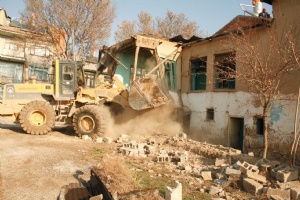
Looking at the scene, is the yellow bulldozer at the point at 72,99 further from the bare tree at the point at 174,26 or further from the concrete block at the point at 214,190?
the bare tree at the point at 174,26

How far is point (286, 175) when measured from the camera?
584 cm

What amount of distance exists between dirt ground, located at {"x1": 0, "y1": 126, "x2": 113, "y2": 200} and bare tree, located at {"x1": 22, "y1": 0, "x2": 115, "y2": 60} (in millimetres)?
12647

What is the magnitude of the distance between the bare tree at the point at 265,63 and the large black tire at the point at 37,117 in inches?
305

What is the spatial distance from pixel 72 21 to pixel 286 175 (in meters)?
18.9

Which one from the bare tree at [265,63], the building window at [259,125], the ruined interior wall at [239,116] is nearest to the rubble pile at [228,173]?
the bare tree at [265,63]

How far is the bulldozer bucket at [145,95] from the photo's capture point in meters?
10.5

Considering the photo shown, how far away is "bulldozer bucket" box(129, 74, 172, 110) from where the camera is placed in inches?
414

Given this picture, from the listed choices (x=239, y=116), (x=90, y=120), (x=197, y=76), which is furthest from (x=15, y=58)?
(x=239, y=116)

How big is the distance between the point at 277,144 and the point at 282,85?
224 cm

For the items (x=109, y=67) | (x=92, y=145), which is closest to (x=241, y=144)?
(x=92, y=145)

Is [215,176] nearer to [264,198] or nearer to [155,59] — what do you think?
[264,198]

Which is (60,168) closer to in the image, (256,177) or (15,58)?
(256,177)

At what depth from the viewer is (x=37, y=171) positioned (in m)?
6.20

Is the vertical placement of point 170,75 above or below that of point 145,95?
above
